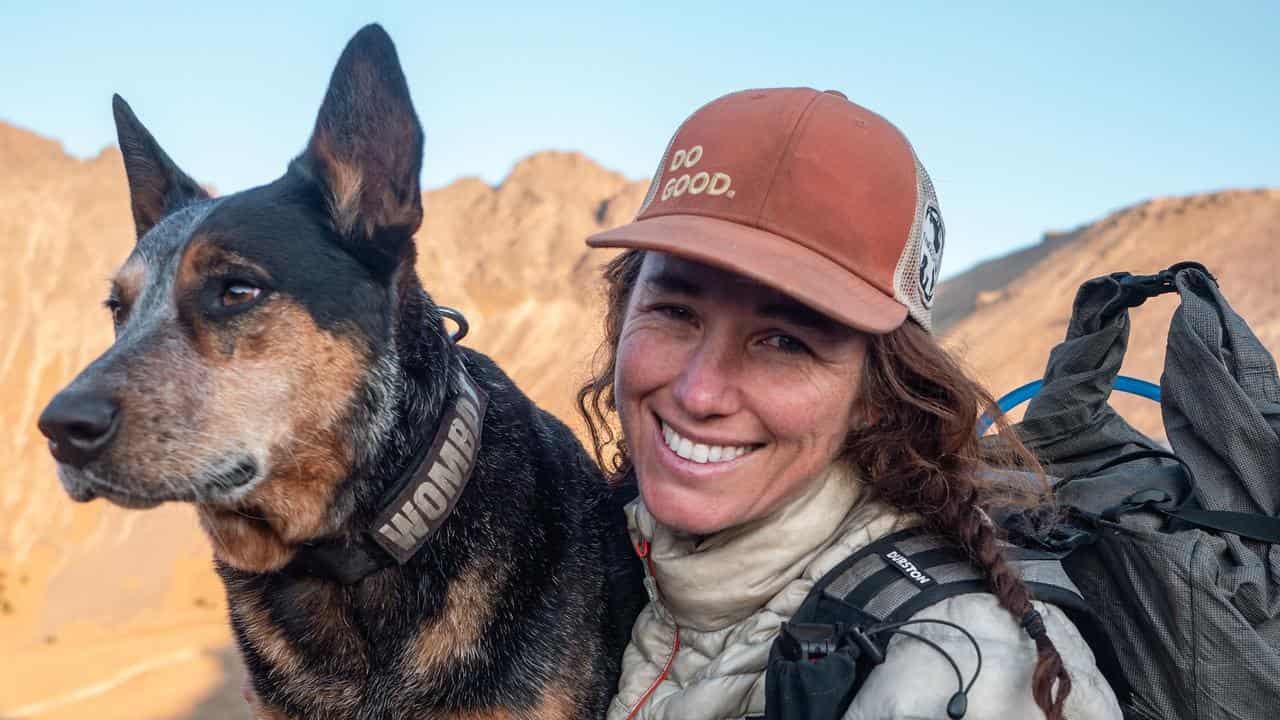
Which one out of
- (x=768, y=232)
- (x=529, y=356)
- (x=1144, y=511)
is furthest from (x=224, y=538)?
(x=529, y=356)

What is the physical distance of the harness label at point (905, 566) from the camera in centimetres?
211

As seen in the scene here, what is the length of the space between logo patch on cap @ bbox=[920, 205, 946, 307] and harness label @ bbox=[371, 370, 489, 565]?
1.20 metres

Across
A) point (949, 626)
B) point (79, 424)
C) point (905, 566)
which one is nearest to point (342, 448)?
point (79, 424)

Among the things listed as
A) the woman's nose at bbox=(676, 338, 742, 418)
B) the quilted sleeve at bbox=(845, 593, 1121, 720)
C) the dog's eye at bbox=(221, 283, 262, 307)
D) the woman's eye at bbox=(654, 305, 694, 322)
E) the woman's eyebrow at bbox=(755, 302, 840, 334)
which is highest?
the woman's eyebrow at bbox=(755, 302, 840, 334)

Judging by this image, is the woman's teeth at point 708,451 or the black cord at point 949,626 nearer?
the black cord at point 949,626

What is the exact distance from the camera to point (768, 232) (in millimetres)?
2248

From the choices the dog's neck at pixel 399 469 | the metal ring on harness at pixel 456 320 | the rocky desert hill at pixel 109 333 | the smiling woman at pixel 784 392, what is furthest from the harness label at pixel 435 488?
the rocky desert hill at pixel 109 333

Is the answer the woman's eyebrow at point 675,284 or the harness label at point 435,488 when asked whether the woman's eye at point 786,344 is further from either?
the harness label at point 435,488

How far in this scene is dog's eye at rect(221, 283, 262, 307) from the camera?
2.42 m

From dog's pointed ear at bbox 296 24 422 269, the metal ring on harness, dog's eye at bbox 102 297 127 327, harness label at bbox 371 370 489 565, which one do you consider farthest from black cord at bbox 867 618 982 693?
dog's eye at bbox 102 297 127 327

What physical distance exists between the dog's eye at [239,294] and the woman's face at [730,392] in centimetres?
93

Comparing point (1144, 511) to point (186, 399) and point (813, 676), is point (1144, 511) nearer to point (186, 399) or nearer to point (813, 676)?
point (813, 676)

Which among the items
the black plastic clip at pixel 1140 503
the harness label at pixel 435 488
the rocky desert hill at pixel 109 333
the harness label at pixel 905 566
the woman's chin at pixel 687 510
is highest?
the black plastic clip at pixel 1140 503

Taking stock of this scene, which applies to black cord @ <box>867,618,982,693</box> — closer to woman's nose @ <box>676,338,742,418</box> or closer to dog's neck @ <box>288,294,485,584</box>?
woman's nose @ <box>676,338,742,418</box>
